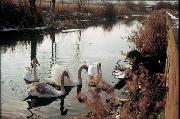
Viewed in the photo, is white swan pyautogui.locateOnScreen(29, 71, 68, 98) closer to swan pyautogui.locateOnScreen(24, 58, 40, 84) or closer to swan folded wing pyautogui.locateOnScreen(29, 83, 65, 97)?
swan folded wing pyautogui.locateOnScreen(29, 83, 65, 97)

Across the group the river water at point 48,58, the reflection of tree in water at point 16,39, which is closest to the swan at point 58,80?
the river water at point 48,58

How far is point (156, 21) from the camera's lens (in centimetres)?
2483

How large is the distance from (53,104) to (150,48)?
313 inches

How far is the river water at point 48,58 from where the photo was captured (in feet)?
48.6

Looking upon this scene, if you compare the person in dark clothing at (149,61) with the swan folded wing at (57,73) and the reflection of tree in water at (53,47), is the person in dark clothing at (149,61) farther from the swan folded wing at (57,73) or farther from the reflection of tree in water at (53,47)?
the reflection of tree in water at (53,47)

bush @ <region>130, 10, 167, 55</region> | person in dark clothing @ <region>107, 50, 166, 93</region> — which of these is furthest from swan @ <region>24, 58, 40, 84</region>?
bush @ <region>130, 10, 167, 55</region>

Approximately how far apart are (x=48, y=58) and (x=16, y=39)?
419 inches

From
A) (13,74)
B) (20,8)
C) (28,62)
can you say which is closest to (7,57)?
(28,62)

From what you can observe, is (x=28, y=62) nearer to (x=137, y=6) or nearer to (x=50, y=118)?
(x=50, y=118)

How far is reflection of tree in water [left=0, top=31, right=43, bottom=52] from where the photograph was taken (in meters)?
31.6

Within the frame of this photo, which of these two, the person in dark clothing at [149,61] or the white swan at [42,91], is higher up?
the person in dark clothing at [149,61]

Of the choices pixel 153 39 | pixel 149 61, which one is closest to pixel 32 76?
pixel 149 61

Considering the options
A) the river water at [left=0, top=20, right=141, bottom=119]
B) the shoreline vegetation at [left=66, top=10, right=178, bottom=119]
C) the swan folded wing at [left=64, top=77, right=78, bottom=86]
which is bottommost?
the river water at [left=0, top=20, right=141, bottom=119]

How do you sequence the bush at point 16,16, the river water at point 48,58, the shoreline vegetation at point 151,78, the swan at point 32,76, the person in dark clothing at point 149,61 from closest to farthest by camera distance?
the shoreline vegetation at point 151,78 → the river water at point 48,58 → the person in dark clothing at point 149,61 → the swan at point 32,76 → the bush at point 16,16
